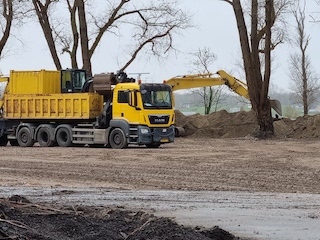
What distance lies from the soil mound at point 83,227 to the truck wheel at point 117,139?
21.0 m

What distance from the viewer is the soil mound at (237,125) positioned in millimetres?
43781

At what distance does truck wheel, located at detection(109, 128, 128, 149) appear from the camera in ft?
106

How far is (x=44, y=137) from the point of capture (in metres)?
35.9

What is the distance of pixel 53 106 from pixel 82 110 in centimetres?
169

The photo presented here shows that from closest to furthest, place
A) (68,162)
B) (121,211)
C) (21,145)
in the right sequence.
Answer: (121,211) < (68,162) < (21,145)

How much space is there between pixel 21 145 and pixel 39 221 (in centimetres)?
2726

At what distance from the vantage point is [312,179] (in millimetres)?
19734

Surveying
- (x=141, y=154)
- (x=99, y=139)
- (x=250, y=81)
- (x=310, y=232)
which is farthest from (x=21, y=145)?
(x=310, y=232)

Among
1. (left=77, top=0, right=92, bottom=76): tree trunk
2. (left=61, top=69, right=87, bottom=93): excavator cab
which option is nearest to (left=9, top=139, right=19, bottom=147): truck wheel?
(left=61, top=69, right=87, bottom=93): excavator cab

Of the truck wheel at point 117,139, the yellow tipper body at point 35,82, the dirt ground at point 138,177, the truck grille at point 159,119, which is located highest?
the yellow tipper body at point 35,82

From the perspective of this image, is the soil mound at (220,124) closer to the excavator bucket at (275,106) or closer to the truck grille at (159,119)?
the excavator bucket at (275,106)

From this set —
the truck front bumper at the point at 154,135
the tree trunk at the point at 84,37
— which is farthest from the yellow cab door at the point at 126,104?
the tree trunk at the point at 84,37

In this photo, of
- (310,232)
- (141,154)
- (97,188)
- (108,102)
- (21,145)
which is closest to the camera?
(310,232)

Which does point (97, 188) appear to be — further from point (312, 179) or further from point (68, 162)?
point (68, 162)
